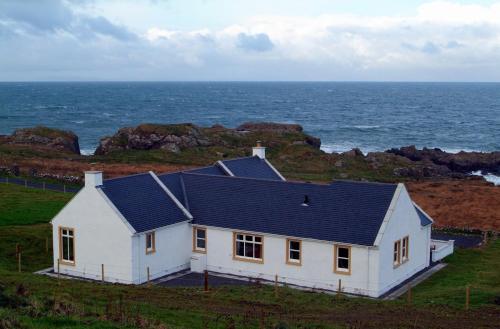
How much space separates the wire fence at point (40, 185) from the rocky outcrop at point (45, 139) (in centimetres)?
2625

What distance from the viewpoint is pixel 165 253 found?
3142cm

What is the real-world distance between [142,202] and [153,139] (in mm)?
50138

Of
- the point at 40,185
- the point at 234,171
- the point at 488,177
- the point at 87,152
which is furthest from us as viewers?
the point at 87,152

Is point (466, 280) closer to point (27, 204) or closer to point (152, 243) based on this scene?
point (152, 243)

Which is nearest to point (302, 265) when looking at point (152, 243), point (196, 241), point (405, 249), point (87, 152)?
point (405, 249)

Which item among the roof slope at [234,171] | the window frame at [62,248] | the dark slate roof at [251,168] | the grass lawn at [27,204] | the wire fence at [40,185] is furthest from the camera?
the wire fence at [40,185]

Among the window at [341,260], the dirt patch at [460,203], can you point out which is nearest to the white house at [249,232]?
the window at [341,260]

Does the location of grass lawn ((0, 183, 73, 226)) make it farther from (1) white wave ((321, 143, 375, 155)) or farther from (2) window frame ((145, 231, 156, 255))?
(1) white wave ((321, 143, 375, 155))

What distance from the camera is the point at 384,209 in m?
29.2

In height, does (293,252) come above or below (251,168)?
below

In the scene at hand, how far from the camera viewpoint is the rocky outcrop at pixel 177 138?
80.4m

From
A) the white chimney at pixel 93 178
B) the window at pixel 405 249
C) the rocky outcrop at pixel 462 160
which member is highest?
the white chimney at pixel 93 178

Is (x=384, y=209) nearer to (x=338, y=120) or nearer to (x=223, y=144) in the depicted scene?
(x=223, y=144)

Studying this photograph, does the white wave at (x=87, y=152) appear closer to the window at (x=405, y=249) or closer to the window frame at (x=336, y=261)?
the window at (x=405, y=249)
